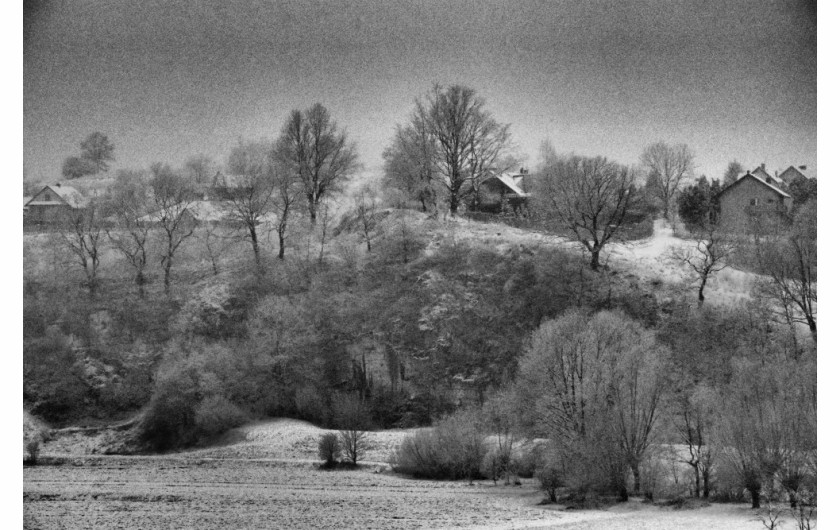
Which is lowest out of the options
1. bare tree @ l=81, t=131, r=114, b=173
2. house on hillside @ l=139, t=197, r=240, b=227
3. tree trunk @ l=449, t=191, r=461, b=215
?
house on hillside @ l=139, t=197, r=240, b=227

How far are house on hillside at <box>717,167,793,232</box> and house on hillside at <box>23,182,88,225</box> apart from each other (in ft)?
36.5

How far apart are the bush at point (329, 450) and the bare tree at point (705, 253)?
637 cm

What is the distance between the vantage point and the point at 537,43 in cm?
1026

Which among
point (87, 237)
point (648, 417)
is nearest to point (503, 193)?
point (648, 417)

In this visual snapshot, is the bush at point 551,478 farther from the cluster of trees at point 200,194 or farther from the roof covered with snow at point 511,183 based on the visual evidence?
the cluster of trees at point 200,194

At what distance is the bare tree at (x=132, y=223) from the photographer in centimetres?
1187

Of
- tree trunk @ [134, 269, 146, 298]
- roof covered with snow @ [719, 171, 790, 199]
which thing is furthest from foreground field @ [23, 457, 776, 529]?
roof covered with snow @ [719, 171, 790, 199]

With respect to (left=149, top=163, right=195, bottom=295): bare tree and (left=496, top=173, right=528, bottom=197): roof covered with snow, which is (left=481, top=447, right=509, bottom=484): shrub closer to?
(left=496, top=173, right=528, bottom=197): roof covered with snow

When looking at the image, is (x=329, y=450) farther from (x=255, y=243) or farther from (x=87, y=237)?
(x=87, y=237)

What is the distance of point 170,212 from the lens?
1221 centimetres

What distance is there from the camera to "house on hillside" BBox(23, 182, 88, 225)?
11.1 m

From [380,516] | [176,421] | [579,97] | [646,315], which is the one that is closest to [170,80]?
[176,421]

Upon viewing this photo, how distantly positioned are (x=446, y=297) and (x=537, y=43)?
4.46 metres

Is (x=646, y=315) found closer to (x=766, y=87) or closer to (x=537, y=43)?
(x=766, y=87)
